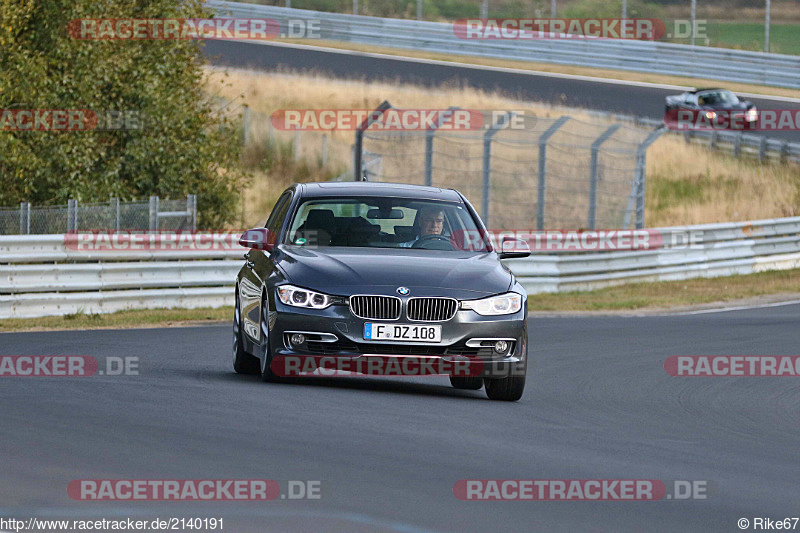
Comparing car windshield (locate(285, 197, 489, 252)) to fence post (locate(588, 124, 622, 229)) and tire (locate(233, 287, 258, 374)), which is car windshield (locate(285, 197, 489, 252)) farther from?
fence post (locate(588, 124, 622, 229))

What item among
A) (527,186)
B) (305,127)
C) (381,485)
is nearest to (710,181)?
(527,186)

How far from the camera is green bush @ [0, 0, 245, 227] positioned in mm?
23203

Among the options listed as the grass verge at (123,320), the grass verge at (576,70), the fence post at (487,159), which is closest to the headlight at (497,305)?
the grass verge at (123,320)

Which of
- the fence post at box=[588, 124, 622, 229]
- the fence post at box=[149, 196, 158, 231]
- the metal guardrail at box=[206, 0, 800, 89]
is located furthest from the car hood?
the metal guardrail at box=[206, 0, 800, 89]

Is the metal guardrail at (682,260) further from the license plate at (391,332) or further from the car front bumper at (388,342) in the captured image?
the license plate at (391,332)

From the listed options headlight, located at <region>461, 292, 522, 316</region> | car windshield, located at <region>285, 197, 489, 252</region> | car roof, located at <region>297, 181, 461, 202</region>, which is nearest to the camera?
headlight, located at <region>461, 292, 522, 316</region>

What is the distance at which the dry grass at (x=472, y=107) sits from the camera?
120 feet

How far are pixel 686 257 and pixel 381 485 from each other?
20934 millimetres

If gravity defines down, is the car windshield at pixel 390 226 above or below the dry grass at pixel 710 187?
above

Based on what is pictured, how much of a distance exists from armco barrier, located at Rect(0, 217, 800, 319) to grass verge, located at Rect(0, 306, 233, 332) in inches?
4.0

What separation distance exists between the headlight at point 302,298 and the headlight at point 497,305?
0.99 metres

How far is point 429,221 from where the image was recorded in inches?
463

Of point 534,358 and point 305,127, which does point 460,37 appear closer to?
point 305,127

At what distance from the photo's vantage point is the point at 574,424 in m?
9.88
